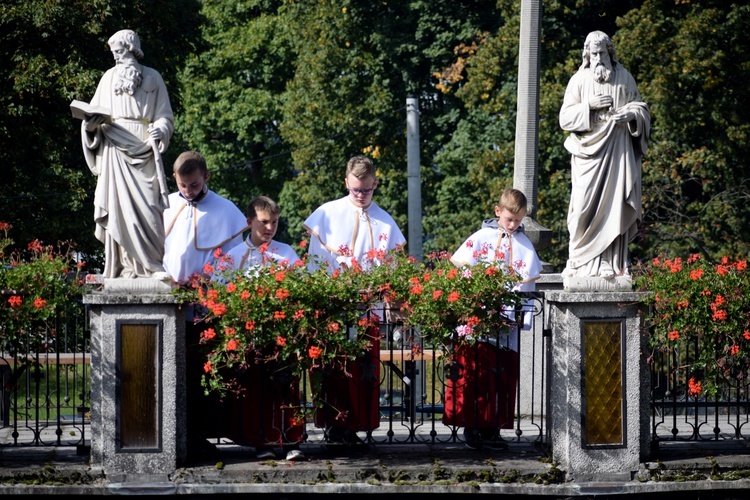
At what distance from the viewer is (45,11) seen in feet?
67.9

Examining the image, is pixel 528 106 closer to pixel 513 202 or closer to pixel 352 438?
pixel 513 202

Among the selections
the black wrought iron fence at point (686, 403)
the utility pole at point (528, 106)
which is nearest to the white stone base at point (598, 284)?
the black wrought iron fence at point (686, 403)

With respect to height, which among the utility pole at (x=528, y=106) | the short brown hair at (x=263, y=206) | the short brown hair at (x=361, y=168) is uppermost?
the utility pole at (x=528, y=106)

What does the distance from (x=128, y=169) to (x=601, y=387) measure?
3.75m

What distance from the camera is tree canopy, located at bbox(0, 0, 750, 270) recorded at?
21094mm

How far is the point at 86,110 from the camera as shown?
889 centimetres

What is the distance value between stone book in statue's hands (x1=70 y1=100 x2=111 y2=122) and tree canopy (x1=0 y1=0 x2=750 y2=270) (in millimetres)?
11495

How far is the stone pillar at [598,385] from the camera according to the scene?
915 centimetres

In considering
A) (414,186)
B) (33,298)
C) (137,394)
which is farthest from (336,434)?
(414,186)

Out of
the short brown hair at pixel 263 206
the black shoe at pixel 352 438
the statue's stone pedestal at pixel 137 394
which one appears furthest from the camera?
the short brown hair at pixel 263 206

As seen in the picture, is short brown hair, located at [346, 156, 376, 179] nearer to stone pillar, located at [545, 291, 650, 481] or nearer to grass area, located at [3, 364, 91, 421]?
stone pillar, located at [545, 291, 650, 481]

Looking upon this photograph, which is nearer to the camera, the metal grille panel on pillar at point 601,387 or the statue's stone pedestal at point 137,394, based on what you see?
the statue's stone pedestal at point 137,394

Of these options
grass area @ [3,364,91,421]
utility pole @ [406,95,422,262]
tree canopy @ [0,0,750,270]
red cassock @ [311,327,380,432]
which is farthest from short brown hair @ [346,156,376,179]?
utility pole @ [406,95,422,262]

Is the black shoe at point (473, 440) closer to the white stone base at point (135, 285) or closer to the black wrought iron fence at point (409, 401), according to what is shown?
the black wrought iron fence at point (409, 401)
